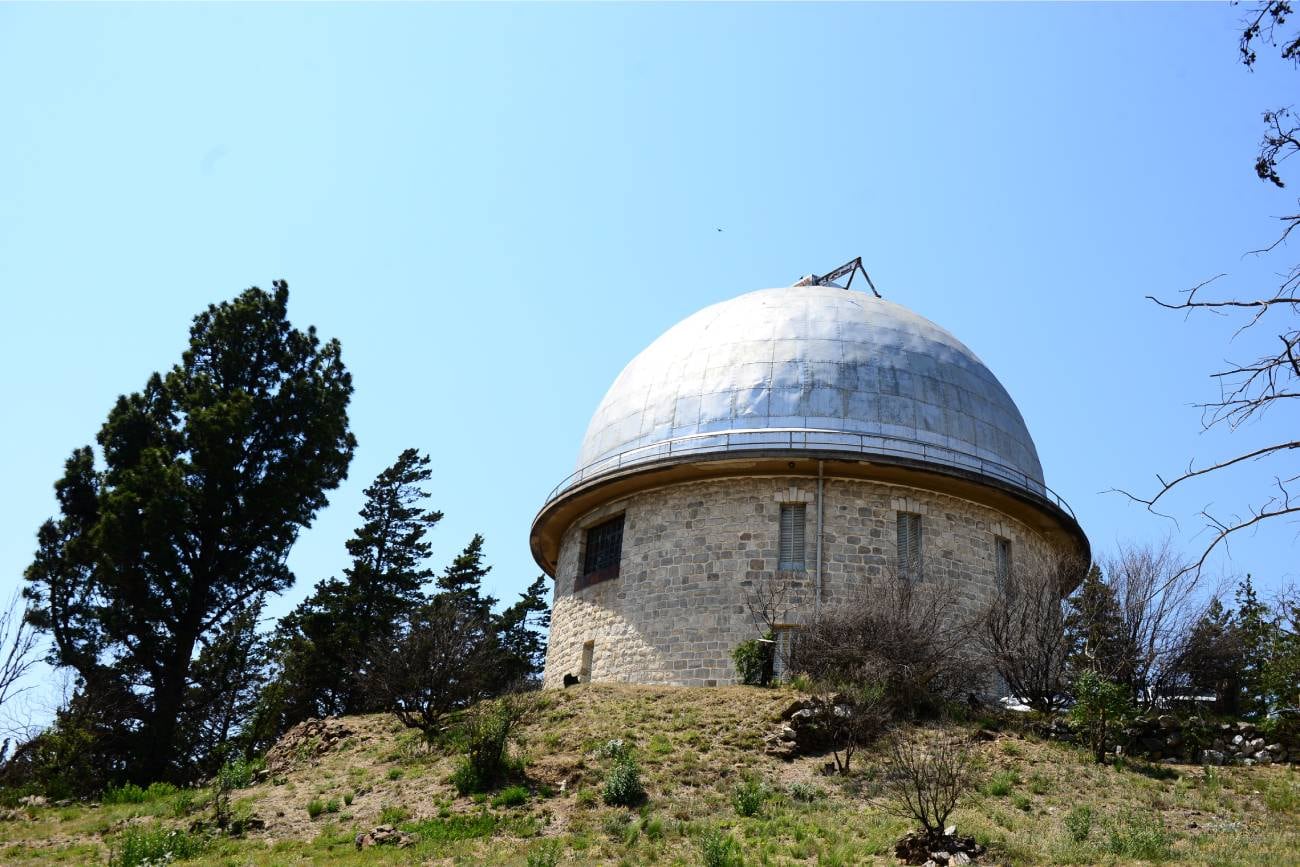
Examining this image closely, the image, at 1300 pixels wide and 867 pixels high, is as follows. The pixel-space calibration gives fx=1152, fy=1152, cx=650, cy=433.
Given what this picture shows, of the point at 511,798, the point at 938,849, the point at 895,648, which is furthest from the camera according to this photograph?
the point at 895,648

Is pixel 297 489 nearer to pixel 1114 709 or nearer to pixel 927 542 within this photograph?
pixel 927 542

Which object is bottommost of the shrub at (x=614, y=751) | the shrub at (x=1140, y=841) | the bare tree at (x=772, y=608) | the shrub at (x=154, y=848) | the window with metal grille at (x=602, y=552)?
the shrub at (x=154, y=848)

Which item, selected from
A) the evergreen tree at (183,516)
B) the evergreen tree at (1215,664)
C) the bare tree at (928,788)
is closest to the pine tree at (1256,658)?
the evergreen tree at (1215,664)

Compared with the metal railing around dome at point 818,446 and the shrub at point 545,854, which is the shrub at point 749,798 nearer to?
the shrub at point 545,854

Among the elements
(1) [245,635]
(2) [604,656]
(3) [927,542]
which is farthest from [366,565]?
(3) [927,542]

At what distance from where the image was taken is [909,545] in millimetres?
21000

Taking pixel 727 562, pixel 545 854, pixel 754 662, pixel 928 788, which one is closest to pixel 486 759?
pixel 545 854

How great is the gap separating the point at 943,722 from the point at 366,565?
16894 mm

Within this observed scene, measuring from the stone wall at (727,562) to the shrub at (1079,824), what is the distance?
26.3 feet

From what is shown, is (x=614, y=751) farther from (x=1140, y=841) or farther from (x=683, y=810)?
(x=1140, y=841)

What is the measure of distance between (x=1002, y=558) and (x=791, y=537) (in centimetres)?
447

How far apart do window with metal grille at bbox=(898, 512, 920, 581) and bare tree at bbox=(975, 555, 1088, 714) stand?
150 centimetres

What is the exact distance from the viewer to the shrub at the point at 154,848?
12305 mm

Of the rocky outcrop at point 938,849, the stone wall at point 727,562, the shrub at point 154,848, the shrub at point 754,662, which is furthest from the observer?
the stone wall at point 727,562
